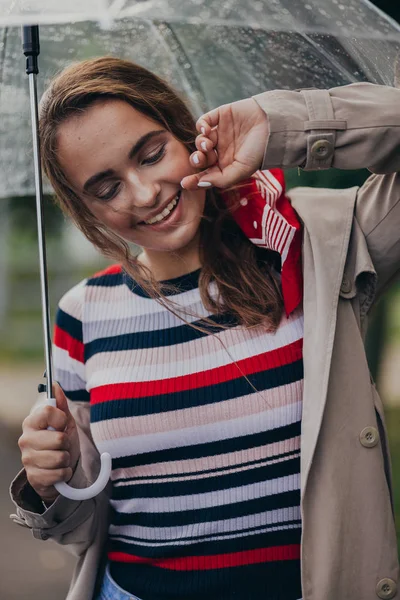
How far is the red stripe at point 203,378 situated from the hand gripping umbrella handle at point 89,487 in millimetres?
270

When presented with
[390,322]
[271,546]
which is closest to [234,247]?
[271,546]

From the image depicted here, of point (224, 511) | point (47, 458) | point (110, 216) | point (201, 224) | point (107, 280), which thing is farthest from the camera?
point (107, 280)

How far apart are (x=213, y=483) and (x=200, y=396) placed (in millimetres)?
247

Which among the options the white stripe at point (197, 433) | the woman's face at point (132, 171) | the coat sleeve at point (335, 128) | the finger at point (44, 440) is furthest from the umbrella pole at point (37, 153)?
the coat sleeve at point (335, 128)

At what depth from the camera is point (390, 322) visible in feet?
13.9

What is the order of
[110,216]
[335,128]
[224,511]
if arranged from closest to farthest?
1. [335,128]
2. [224,511]
3. [110,216]

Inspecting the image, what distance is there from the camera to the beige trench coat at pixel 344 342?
1947 mm

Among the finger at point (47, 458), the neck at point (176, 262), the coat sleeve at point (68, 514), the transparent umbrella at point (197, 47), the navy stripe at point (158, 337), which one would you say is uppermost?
the transparent umbrella at point (197, 47)

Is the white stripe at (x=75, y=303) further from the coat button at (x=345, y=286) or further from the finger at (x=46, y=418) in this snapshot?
the coat button at (x=345, y=286)

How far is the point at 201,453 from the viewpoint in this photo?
218cm

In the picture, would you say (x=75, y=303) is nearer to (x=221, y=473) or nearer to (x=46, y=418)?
(x=46, y=418)

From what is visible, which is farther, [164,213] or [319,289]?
[164,213]

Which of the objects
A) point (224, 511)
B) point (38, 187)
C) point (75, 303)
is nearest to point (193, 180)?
point (38, 187)

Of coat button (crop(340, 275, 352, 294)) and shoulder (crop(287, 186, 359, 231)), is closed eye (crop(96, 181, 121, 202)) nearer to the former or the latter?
shoulder (crop(287, 186, 359, 231))
